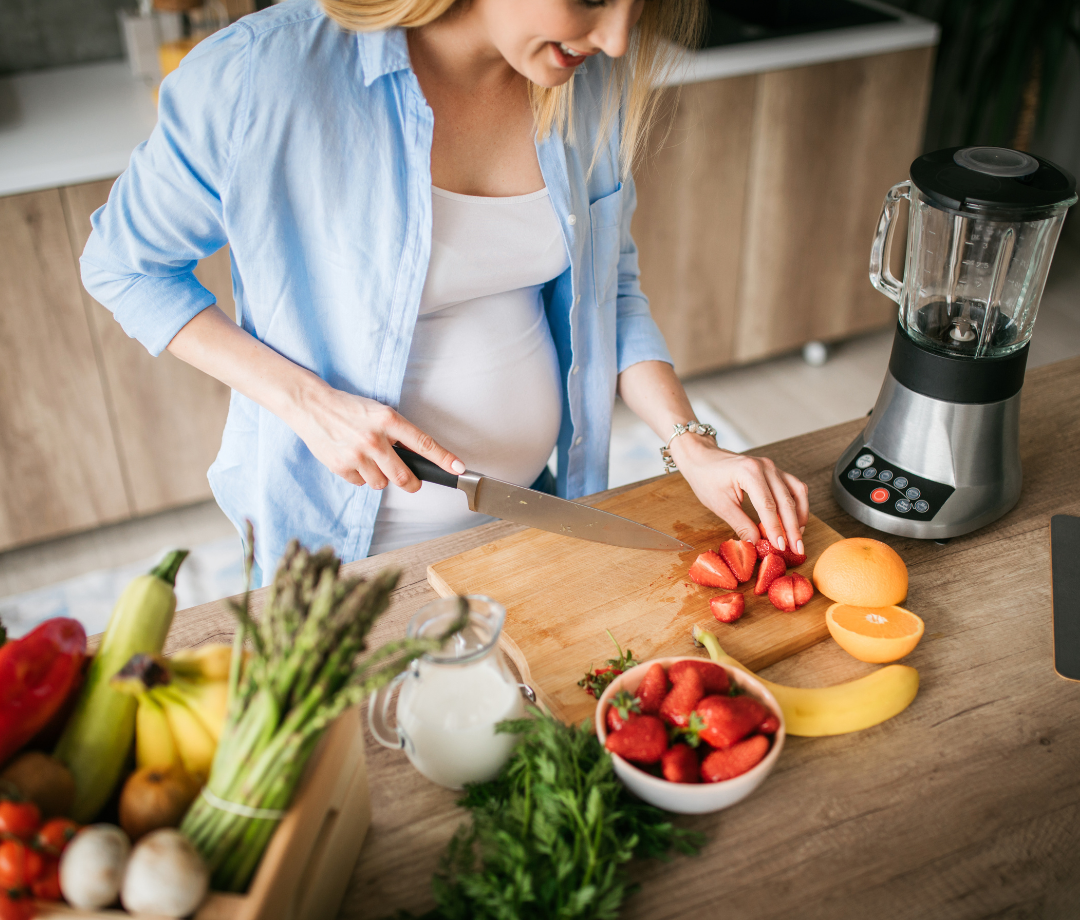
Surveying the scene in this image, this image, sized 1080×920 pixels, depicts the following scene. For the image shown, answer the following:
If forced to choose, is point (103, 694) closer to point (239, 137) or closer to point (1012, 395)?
point (239, 137)

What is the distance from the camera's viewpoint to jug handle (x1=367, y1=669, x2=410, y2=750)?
78 cm

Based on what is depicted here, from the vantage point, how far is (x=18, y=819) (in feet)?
1.92

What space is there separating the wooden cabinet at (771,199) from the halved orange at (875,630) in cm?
189

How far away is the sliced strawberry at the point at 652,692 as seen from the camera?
0.81 meters

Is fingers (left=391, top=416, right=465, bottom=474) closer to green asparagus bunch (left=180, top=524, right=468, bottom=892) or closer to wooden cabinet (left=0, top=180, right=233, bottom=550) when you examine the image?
green asparagus bunch (left=180, top=524, right=468, bottom=892)

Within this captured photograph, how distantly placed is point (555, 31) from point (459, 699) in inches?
27.2

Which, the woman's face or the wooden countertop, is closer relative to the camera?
the wooden countertop

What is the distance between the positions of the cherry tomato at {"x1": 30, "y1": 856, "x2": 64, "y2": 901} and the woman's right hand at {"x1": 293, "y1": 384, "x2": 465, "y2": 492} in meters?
0.56

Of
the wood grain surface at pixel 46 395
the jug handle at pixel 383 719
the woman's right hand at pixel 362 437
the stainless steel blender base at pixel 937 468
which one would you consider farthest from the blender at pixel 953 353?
the wood grain surface at pixel 46 395

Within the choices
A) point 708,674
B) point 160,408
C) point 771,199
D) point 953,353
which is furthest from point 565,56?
point 771,199

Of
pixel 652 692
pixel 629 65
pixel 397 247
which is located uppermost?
pixel 629 65

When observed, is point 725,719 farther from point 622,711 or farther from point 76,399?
point 76,399

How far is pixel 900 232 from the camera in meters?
3.23

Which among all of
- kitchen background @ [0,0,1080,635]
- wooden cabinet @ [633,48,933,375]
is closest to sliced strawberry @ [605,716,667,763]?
kitchen background @ [0,0,1080,635]
